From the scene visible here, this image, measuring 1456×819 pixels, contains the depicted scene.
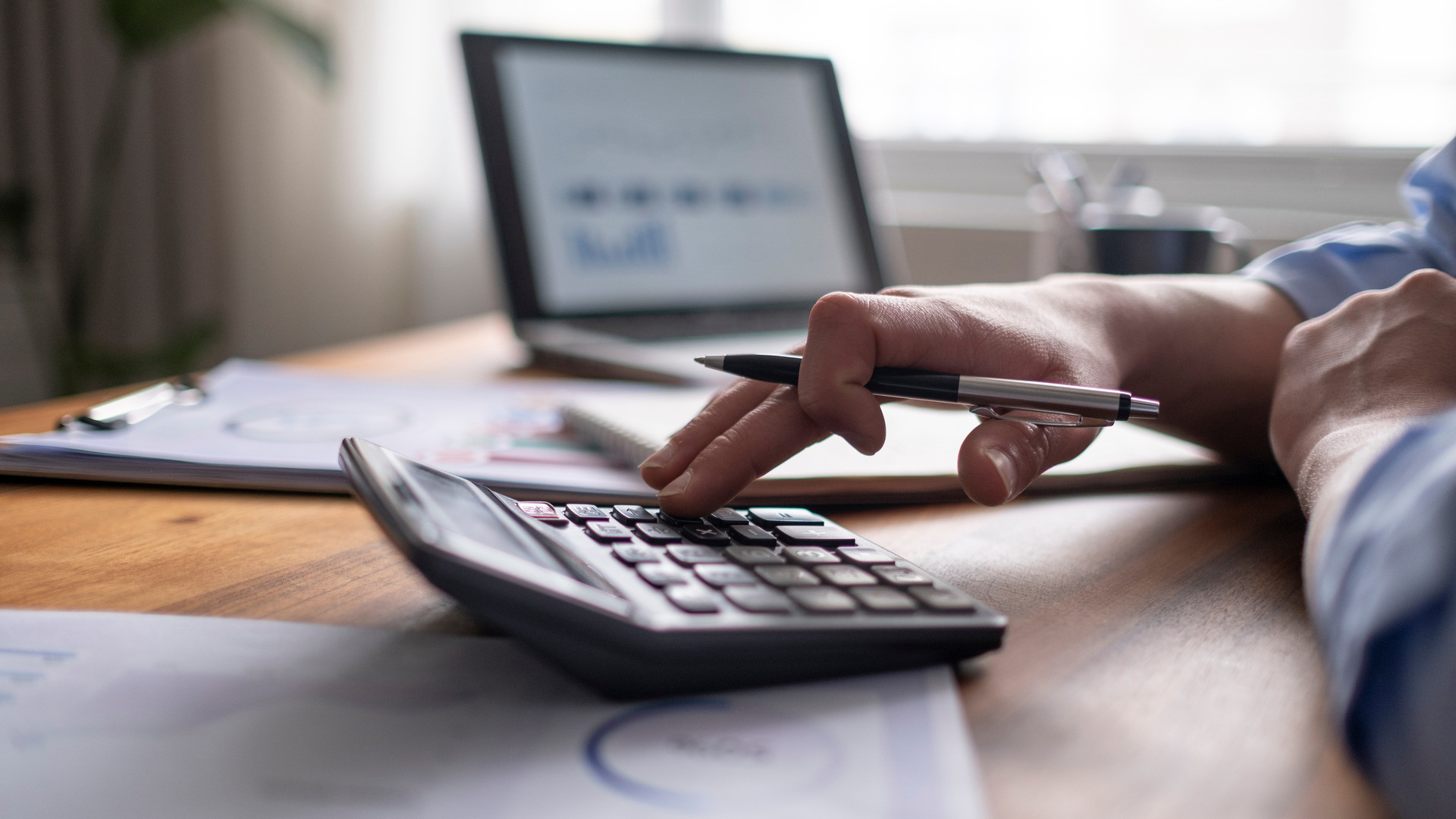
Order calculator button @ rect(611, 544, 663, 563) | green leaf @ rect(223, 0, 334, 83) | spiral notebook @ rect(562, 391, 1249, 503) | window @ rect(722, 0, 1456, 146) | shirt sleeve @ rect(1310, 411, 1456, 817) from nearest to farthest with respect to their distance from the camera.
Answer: shirt sleeve @ rect(1310, 411, 1456, 817) < calculator button @ rect(611, 544, 663, 563) < spiral notebook @ rect(562, 391, 1249, 503) < window @ rect(722, 0, 1456, 146) < green leaf @ rect(223, 0, 334, 83)

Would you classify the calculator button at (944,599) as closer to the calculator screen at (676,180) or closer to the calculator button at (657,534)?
the calculator button at (657,534)

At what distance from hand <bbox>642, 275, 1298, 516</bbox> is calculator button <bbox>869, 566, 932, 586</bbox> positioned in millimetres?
52

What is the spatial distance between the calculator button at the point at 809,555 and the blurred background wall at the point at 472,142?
929 millimetres

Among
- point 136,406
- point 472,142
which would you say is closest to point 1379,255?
point 136,406

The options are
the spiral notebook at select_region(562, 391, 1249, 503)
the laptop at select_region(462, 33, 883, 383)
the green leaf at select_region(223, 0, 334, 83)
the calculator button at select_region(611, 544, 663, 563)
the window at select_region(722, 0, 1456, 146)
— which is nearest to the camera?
the calculator button at select_region(611, 544, 663, 563)

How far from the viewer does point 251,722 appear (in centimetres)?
26

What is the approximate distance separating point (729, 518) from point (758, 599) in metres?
0.10

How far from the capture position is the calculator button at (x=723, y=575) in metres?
0.30

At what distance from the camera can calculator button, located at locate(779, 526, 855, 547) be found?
13.9 inches

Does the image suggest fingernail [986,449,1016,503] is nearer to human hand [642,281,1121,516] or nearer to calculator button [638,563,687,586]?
human hand [642,281,1121,516]

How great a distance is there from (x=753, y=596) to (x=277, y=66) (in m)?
1.76

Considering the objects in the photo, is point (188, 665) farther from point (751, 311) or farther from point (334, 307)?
point (334, 307)

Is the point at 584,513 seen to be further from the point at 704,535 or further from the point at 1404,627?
the point at 1404,627

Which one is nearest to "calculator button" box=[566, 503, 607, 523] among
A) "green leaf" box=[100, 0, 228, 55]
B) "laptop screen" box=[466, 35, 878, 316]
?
"laptop screen" box=[466, 35, 878, 316]
